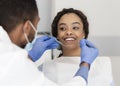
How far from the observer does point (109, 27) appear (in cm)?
212

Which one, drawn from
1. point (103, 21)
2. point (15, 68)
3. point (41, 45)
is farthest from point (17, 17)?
point (103, 21)

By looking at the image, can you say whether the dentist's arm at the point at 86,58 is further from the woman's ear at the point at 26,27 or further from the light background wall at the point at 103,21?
the light background wall at the point at 103,21

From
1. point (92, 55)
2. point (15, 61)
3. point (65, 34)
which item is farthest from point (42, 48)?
point (15, 61)

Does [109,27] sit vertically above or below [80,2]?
below

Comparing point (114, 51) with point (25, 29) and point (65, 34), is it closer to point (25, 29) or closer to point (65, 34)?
point (65, 34)

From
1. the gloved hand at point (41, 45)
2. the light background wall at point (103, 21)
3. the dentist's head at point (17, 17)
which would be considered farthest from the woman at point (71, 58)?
the dentist's head at point (17, 17)

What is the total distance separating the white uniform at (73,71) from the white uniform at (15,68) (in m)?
0.55

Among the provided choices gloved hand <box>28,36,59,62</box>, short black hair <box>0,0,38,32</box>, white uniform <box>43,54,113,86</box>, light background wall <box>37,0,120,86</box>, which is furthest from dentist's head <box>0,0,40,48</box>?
light background wall <box>37,0,120,86</box>

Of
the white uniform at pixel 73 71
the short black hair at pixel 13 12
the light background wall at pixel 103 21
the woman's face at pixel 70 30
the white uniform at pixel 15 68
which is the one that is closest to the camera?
the white uniform at pixel 15 68

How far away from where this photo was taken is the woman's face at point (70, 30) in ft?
5.76

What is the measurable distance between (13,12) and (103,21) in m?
1.08

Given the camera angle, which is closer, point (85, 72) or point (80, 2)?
point (85, 72)

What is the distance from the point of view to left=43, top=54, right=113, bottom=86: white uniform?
161 cm

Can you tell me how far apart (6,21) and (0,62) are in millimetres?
240
